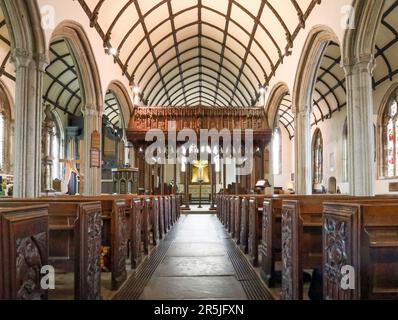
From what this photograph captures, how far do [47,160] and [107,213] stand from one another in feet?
20.1

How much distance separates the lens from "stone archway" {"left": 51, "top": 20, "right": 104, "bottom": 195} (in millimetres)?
8422

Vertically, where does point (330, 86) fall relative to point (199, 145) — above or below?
above

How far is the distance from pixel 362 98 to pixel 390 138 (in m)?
6.12

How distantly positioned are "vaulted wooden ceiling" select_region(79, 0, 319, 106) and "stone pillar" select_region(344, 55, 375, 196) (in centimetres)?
258

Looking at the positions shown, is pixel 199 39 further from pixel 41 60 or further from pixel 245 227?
pixel 245 227

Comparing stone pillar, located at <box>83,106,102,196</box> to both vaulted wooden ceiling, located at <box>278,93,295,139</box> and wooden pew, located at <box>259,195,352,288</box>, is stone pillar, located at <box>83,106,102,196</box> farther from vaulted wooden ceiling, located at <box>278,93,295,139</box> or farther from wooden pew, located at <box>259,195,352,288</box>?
vaulted wooden ceiling, located at <box>278,93,295,139</box>

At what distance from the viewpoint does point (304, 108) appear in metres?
9.59

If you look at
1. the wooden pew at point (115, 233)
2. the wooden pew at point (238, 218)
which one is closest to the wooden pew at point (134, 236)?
the wooden pew at point (115, 233)

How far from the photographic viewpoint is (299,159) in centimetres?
941

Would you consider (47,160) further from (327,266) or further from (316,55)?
(327,266)

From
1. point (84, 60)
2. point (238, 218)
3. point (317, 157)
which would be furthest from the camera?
point (317, 157)

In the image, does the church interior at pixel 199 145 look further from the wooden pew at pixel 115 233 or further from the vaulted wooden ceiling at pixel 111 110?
the vaulted wooden ceiling at pixel 111 110

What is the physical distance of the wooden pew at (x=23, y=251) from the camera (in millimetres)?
1382

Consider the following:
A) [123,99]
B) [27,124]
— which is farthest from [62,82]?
[27,124]
